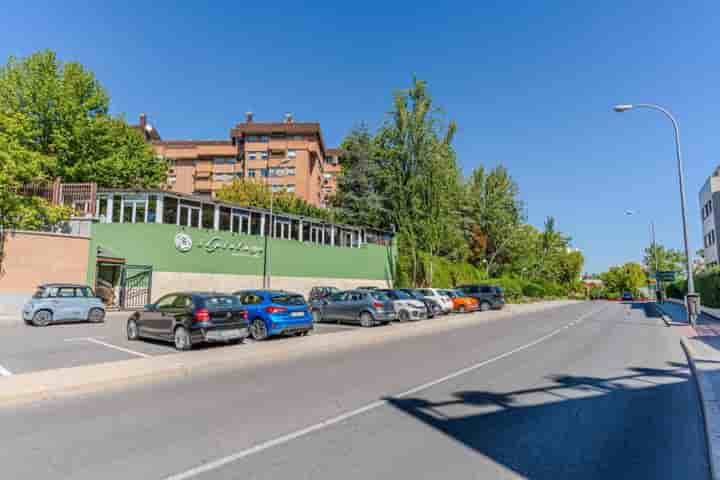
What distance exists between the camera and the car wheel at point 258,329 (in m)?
14.5

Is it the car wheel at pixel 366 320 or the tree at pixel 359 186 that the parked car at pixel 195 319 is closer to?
the car wheel at pixel 366 320

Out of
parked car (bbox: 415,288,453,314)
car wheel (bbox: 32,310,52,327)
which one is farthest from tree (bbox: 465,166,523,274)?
car wheel (bbox: 32,310,52,327)

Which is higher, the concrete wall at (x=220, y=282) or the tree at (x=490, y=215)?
the tree at (x=490, y=215)

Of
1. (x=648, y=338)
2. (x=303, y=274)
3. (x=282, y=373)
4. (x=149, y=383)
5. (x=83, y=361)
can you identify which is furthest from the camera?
(x=303, y=274)

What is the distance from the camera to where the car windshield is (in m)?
15.0

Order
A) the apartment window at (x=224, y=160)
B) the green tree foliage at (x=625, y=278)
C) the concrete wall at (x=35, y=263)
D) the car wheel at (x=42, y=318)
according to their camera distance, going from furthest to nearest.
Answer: the green tree foliage at (x=625, y=278), the apartment window at (x=224, y=160), the concrete wall at (x=35, y=263), the car wheel at (x=42, y=318)

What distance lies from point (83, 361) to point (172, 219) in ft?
63.7

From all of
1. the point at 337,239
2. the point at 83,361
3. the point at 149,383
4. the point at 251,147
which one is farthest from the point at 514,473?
the point at 251,147

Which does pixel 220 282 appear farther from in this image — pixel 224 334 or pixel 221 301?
pixel 224 334

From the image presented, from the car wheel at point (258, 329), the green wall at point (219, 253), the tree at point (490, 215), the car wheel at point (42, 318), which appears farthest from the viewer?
the tree at point (490, 215)

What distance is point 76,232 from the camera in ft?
87.9

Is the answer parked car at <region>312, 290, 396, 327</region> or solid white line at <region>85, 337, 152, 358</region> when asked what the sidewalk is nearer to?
parked car at <region>312, 290, 396, 327</region>

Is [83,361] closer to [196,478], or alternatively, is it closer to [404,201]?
[196,478]

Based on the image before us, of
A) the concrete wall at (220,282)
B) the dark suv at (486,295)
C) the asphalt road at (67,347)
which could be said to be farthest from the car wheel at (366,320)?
the dark suv at (486,295)
